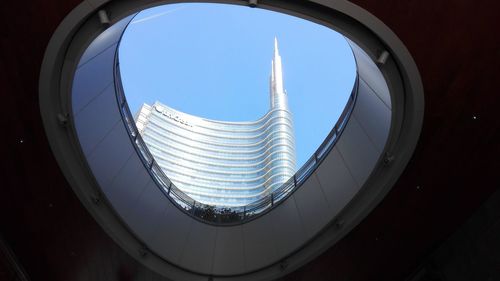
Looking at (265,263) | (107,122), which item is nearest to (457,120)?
(265,263)

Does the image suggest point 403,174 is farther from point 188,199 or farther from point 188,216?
point 188,199

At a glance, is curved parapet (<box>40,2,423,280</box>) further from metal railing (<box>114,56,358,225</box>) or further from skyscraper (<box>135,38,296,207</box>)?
skyscraper (<box>135,38,296,207</box>)

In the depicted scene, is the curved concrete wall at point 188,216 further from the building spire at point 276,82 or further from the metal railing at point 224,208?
the building spire at point 276,82

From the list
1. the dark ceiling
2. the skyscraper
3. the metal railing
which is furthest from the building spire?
the dark ceiling

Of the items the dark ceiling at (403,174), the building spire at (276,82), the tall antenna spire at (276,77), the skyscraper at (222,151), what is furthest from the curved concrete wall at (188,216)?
the tall antenna spire at (276,77)

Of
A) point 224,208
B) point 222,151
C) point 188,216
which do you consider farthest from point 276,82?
point 188,216

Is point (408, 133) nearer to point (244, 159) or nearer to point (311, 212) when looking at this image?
point (311, 212)

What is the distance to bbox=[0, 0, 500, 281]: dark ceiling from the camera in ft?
15.5

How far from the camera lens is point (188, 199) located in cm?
1059

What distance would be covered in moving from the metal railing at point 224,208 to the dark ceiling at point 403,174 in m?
1.93

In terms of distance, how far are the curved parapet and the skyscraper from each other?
132 ft

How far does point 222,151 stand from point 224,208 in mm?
61687

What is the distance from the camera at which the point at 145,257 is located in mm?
8766

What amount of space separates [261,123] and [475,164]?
77.6m
